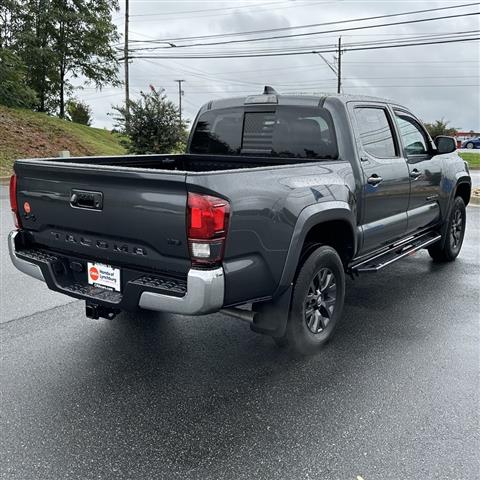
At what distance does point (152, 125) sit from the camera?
17172 millimetres

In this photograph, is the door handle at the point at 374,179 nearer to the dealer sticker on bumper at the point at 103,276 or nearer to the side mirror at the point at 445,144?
the side mirror at the point at 445,144

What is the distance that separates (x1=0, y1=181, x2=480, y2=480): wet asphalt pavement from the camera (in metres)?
2.56

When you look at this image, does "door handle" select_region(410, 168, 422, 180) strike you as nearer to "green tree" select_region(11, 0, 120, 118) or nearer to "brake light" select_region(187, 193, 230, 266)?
"brake light" select_region(187, 193, 230, 266)

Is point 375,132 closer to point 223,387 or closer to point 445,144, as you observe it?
point 445,144

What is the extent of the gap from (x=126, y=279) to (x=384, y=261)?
264 centimetres

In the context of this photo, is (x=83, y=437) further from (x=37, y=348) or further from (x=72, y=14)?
(x=72, y=14)

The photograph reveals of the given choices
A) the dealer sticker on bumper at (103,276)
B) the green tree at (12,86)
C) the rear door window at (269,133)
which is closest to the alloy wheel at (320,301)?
the rear door window at (269,133)

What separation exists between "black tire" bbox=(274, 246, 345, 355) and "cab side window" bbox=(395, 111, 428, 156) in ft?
6.27

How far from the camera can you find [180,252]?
9.45 ft

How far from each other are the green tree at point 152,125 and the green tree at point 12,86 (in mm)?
9508

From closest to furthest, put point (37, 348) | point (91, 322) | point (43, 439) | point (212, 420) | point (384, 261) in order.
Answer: point (43, 439), point (212, 420), point (37, 348), point (91, 322), point (384, 261)

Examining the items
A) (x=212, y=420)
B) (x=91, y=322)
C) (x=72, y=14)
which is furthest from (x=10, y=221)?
(x=72, y=14)

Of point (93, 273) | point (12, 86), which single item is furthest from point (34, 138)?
point (93, 273)

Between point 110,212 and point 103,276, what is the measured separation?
18.0 inches
